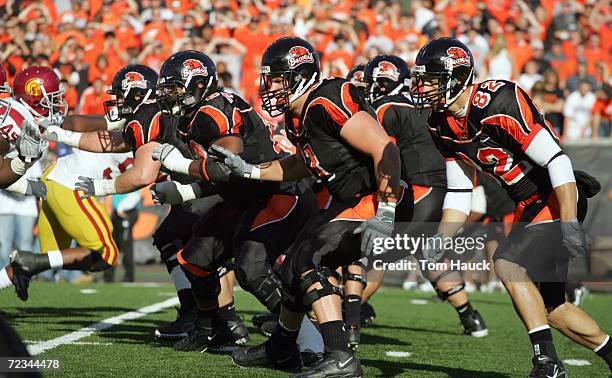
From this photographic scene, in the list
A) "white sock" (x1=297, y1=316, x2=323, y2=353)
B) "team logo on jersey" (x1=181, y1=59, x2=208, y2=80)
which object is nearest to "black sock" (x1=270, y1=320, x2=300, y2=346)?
"white sock" (x1=297, y1=316, x2=323, y2=353)

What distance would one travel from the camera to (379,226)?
4.36 meters

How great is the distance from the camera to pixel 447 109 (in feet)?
15.7

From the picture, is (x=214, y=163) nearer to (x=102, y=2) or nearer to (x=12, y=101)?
(x=12, y=101)

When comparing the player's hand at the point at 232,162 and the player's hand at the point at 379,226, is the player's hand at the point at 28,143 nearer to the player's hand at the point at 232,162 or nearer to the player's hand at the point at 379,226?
the player's hand at the point at 232,162

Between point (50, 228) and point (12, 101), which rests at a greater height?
point (12, 101)

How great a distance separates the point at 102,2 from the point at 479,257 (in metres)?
9.56

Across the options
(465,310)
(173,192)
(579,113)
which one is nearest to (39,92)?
(173,192)

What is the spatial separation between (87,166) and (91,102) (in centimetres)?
527

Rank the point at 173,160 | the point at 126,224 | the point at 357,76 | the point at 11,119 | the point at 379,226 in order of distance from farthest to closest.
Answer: the point at 126,224, the point at 357,76, the point at 11,119, the point at 173,160, the point at 379,226

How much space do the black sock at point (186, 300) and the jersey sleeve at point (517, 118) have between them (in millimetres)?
2809

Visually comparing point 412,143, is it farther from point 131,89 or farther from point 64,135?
point 64,135

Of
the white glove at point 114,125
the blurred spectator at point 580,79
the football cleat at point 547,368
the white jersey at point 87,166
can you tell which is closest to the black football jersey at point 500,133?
the football cleat at point 547,368

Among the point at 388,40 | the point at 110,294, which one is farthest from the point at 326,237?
the point at 388,40

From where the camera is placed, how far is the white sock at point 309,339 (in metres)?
5.25
